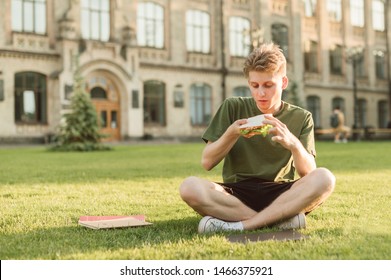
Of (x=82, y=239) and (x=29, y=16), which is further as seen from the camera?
(x=29, y=16)

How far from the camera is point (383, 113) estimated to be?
45.0 metres

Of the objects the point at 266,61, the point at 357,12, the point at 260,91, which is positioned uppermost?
the point at 357,12

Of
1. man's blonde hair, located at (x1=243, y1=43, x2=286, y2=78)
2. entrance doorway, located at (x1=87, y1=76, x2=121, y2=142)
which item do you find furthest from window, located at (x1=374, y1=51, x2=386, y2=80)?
man's blonde hair, located at (x1=243, y1=43, x2=286, y2=78)

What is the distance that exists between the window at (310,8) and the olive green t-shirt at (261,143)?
120ft

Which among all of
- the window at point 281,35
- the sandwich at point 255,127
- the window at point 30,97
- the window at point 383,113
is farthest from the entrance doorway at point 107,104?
the sandwich at point 255,127

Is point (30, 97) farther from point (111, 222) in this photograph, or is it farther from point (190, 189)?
point (190, 189)

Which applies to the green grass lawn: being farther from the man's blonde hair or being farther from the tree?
the tree

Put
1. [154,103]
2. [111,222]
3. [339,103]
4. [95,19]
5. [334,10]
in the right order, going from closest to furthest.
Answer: [111,222] < [95,19] < [154,103] < [334,10] < [339,103]

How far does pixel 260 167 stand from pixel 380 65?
142 feet

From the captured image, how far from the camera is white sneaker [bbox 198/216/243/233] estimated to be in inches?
184

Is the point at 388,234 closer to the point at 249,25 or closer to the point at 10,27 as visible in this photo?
the point at 10,27

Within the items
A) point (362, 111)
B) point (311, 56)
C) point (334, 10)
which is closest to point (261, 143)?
point (311, 56)

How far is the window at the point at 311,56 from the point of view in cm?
4006

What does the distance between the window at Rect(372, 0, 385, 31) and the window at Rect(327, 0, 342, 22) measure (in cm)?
385
